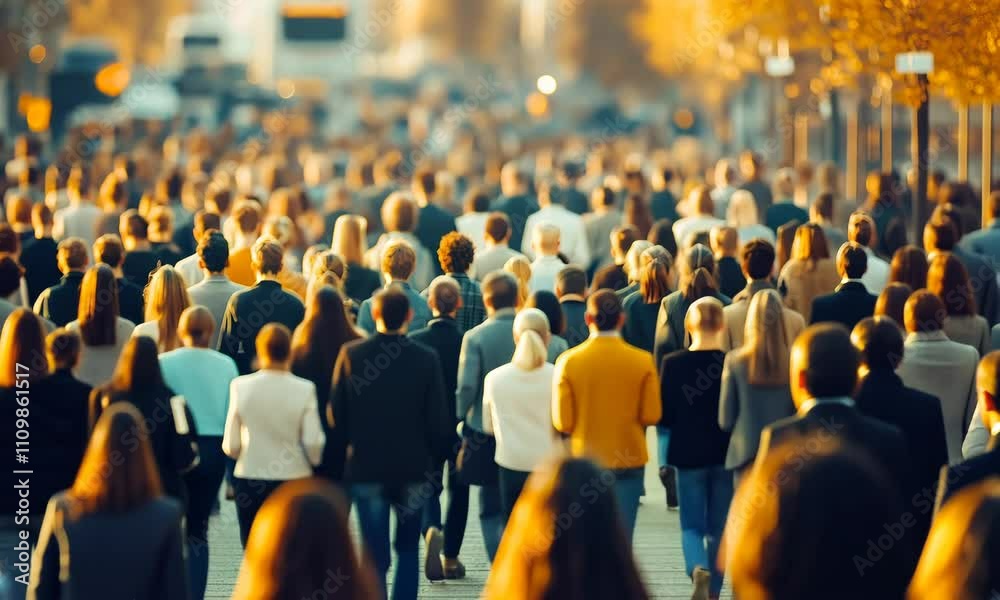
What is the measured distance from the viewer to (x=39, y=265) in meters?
14.6

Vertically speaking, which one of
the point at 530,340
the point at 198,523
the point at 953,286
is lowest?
the point at 198,523

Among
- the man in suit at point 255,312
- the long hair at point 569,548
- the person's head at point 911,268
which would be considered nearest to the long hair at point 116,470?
the long hair at point 569,548

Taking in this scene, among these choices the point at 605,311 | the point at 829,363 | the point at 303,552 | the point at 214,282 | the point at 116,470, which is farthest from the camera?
the point at 214,282

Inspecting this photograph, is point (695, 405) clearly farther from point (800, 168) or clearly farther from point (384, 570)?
point (800, 168)

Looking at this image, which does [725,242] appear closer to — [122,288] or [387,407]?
[122,288]

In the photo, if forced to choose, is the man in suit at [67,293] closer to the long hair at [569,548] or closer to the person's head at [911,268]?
the person's head at [911,268]

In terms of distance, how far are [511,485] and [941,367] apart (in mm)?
1972

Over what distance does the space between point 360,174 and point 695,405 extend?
11750 millimetres

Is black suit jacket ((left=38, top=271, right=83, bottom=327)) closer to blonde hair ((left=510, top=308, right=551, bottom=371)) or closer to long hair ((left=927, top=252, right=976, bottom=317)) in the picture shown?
blonde hair ((left=510, top=308, right=551, bottom=371))

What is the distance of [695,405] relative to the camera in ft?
32.0

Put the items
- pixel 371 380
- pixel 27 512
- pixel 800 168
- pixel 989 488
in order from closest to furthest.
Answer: pixel 989 488 → pixel 27 512 → pixel 371 380 → pixel 800 168

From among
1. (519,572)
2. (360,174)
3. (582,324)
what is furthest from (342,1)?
(519,572)

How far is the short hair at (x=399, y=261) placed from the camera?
11.4 m

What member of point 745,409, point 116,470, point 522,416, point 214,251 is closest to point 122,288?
point 214,251
